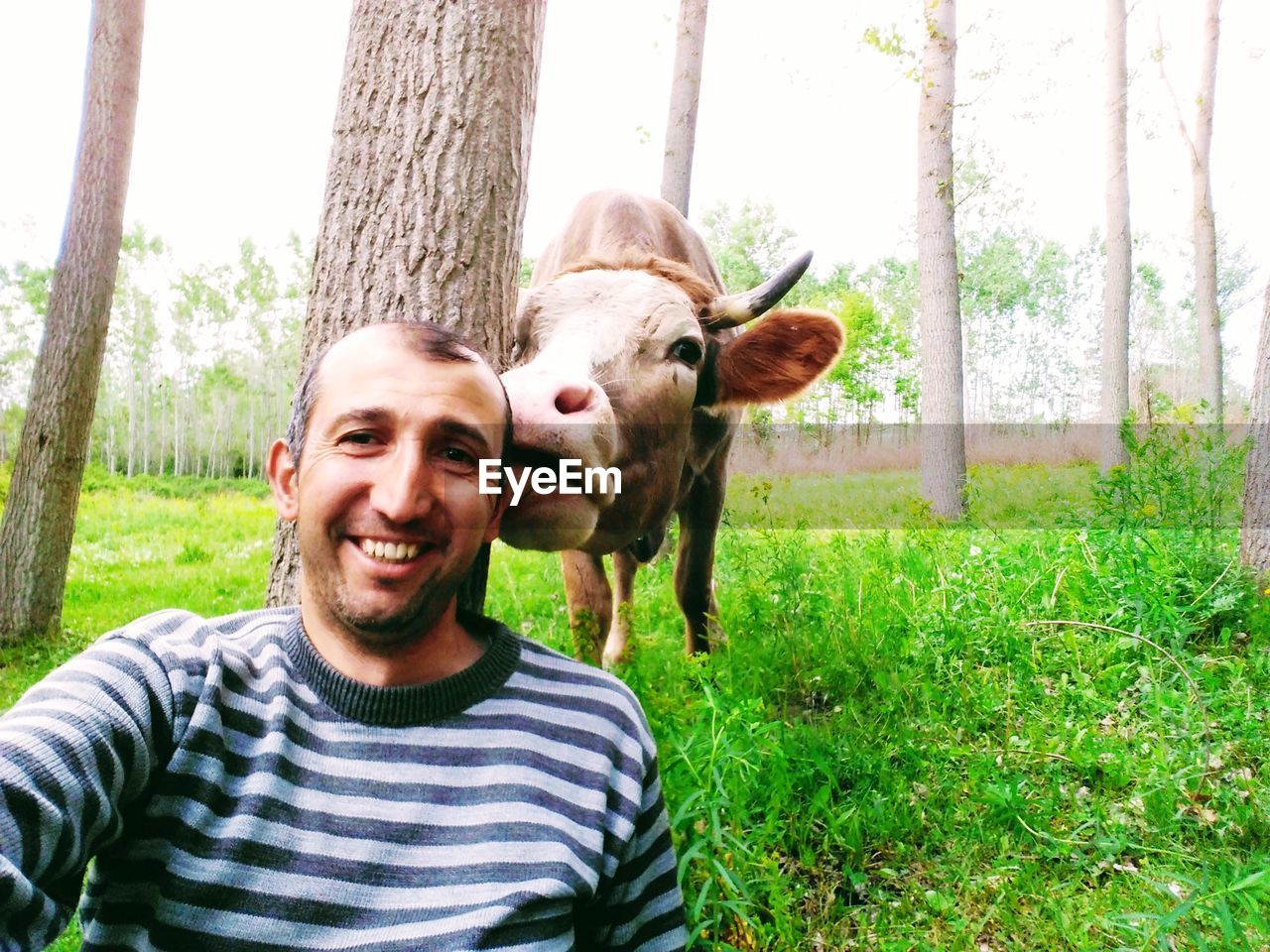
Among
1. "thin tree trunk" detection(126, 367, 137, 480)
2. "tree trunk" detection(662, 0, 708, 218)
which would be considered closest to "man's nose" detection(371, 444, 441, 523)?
"tree trunk" detection(662, 0, 708, 218)

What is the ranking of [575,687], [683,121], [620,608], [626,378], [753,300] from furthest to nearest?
[683,121] < [620,608] < [753,300] < [626,378] < [575,687]

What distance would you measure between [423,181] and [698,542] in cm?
226

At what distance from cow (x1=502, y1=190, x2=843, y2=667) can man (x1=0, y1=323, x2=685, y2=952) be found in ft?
1.43

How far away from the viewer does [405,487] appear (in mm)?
1151

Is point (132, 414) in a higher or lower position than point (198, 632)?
higher

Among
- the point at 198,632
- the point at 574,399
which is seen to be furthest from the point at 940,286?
the point at 198,632

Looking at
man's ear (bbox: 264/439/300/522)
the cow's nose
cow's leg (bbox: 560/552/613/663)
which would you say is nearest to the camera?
man's ear (bbox: 264/439/300/522)

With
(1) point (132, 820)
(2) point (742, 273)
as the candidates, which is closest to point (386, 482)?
(1) point (132, 820)

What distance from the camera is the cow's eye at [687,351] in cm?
244

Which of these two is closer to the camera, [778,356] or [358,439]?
[358,439]

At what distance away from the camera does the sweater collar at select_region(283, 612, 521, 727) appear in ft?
3.78

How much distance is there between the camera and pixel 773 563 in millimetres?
3531

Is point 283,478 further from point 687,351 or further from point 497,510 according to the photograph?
point 687,351

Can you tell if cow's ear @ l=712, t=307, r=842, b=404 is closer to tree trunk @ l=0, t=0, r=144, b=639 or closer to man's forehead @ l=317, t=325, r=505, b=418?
man's forehead @ l=317, t=325, r=505, b=418
